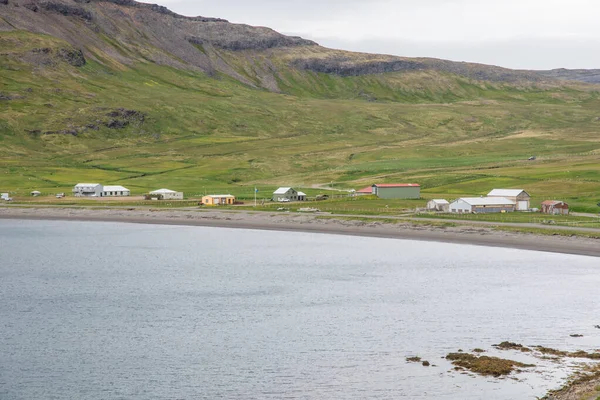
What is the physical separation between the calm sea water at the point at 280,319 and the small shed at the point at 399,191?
45.1 m

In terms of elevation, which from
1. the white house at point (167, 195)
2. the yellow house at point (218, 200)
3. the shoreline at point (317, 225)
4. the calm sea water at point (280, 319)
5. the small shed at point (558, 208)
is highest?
the white house at point (167, 195)

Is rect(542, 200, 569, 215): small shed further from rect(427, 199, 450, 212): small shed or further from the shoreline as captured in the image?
the shoreline

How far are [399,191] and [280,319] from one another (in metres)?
96.0

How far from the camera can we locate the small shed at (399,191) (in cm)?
15362

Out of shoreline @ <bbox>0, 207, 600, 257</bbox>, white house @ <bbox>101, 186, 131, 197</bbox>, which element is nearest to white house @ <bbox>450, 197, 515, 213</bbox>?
shoreline @ <bbox>0, 207, 600, 257</bbox>

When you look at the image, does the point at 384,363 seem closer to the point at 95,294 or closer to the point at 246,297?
the point at 246,297

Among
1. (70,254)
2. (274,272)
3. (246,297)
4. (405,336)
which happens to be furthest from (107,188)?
(405,336)

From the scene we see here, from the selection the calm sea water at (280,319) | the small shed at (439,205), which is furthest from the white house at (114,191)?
the small shed at (439,205)

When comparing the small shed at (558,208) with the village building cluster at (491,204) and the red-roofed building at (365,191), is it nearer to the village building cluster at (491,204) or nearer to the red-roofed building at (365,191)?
the village building cluster at (491,204)

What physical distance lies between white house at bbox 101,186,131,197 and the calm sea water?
69971 millimetres

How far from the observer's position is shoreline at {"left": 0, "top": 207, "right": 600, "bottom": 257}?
94312 mm

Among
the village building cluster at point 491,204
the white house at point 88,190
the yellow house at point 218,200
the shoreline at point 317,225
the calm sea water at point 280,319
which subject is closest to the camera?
the calm sea water at point 280,319

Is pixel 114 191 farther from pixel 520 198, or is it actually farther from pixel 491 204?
pixel 520 198

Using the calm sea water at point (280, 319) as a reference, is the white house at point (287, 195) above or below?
above
